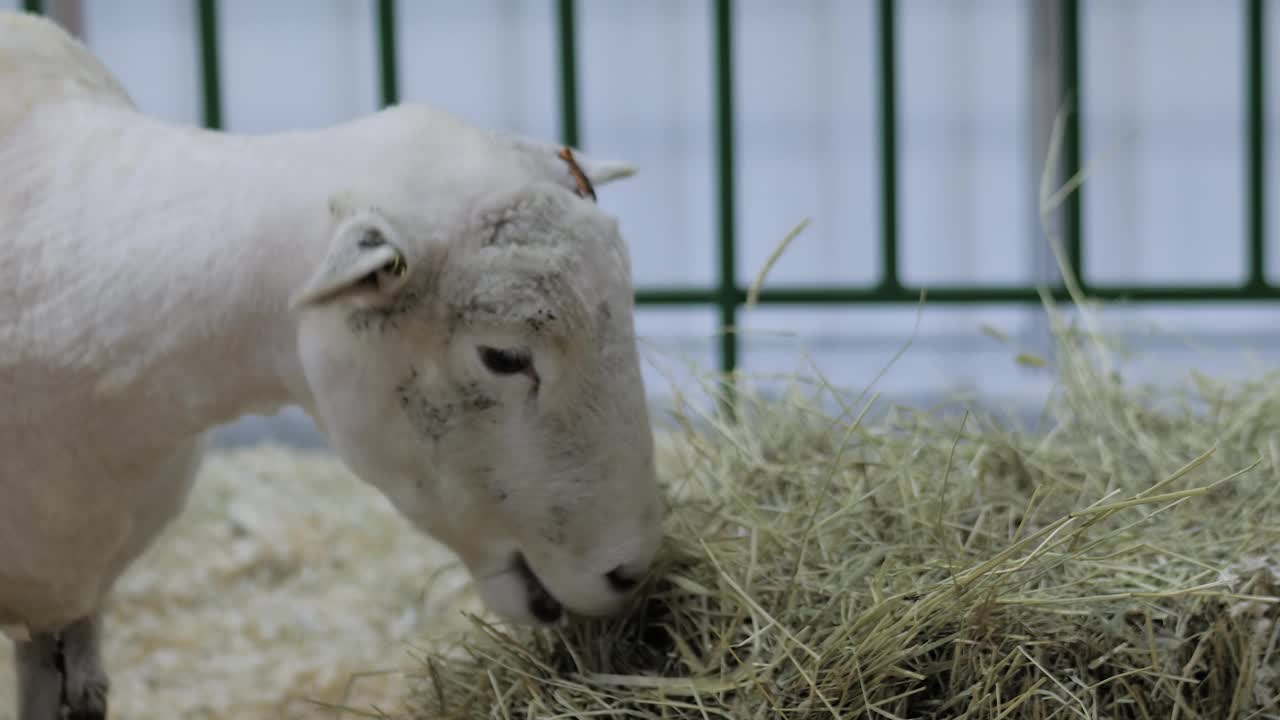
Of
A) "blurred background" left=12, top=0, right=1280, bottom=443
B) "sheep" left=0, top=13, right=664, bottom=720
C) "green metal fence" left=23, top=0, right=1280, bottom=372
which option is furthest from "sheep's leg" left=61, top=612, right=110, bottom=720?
"blurred background" left=12, top=0, right=1280, bottom=443

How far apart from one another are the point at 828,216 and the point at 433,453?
3.76 m

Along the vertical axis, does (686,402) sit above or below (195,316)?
below

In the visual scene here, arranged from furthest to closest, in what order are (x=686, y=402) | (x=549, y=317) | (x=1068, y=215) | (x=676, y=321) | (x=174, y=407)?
(x=676, y=321), (x=1068, y=215), (x=686, y=402), (x=174, y=407), (x=549, y=317)

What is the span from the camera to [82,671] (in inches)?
66.7

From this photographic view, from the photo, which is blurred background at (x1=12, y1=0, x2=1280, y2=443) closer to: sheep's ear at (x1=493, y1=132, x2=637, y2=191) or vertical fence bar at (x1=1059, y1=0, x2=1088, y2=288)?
vertical fence bar at (x1=1059, y1=0, x2=1088, y2=288)

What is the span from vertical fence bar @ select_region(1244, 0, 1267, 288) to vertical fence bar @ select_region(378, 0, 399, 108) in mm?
1971

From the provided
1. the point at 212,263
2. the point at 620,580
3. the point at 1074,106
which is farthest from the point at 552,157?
the point at 1074,106

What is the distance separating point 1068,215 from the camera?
3020 millimetres

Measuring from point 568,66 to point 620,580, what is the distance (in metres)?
1.79

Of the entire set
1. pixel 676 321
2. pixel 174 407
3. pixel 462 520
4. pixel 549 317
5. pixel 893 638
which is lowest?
pixel 676 321

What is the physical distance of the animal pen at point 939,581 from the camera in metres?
1.37

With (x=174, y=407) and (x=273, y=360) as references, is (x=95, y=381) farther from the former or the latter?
(x=273, y=360)

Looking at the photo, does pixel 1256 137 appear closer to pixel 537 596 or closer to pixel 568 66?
pixel 568 66

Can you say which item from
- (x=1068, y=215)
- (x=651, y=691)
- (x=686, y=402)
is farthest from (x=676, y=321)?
(x=651, y=691)
